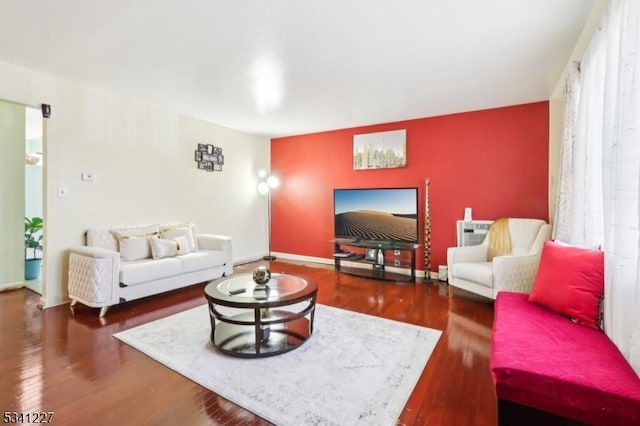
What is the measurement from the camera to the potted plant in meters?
4.30

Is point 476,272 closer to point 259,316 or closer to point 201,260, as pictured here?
point 259,316

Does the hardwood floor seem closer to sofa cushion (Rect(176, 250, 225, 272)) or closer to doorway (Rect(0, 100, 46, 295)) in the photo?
sofa cushion (Rect(176, 250, 225, 272))

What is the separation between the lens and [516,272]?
299 cm

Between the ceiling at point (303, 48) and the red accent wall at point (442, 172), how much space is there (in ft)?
1.38

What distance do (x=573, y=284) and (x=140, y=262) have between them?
3.96 m

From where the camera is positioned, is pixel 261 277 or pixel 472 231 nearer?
pixel 261 277

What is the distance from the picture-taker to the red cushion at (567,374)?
1163mm

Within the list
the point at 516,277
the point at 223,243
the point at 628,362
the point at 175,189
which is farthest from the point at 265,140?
the point at 628,362

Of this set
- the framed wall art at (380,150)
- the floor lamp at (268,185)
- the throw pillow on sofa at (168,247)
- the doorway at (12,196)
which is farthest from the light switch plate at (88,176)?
the framed wall art at (380,150)

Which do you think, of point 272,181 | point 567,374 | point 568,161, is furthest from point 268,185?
point 567,374

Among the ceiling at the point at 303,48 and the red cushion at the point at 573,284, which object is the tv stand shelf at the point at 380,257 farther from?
the red cushion at the point at 573,284

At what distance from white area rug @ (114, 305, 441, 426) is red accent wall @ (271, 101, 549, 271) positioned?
7.56 ft

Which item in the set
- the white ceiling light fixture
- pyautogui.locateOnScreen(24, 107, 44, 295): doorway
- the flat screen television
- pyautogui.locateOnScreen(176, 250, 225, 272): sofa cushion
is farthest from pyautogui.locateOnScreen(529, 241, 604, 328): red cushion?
pyautogui.locateOnScreen(24, 107, 44, 295): doorway

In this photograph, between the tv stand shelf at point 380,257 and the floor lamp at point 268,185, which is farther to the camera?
the floor lamp at point 268,185
